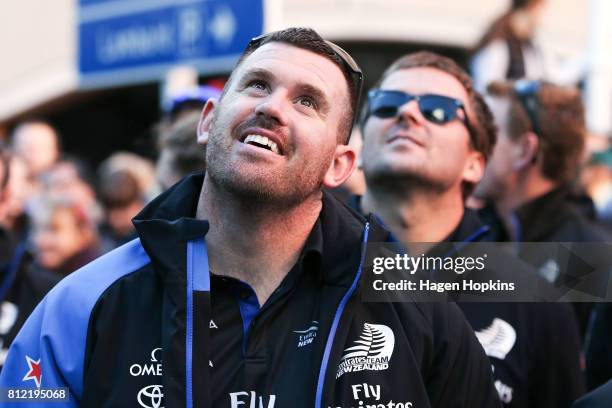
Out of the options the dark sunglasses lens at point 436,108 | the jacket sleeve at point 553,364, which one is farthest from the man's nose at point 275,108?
the jacket sleeve at point 553,364

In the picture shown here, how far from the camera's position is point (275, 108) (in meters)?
2.81

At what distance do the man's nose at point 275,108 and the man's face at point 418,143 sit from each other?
1244 millimetres

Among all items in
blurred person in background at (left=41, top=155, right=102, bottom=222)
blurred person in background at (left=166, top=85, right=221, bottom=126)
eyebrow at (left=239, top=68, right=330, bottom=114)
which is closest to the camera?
eyebrow at (left=239, top=68, right=330, bottom=114)

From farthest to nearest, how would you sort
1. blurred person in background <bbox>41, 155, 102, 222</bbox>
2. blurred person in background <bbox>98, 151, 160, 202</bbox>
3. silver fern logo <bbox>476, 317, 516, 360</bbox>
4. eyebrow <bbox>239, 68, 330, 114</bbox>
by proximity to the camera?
blurred person in background <bbox>41, 155, 102, 222</bbox> → blurred person in background <bbox>98, 151, 160, 202</bbox> → silver fern logo <bbox>476, 317, 516, 360</bbox> → eyebrow <bbox>239, 68, 330, 114</bbox>

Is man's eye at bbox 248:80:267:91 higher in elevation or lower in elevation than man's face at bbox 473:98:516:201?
lower

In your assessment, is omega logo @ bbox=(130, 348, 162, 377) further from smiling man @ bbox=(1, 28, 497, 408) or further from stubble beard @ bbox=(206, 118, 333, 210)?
stubble beard @ bbox=(206, 118, 333, 210)

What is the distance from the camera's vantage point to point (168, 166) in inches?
196

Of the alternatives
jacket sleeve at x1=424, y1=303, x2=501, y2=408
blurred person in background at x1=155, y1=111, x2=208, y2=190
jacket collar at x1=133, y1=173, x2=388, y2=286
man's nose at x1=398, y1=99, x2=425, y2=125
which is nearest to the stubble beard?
jacket collar at x1=133, y1=173, x2=388, y2=286

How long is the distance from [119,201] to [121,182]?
16cm

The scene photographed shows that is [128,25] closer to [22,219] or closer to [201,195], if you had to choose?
[22,219]

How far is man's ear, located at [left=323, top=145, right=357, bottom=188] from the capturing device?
3.07 metres

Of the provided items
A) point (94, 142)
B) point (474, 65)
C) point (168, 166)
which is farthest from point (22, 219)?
point (94, 142)

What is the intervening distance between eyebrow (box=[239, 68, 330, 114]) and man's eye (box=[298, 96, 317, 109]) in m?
0.01

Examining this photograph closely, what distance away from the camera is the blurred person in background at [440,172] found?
146 inches
